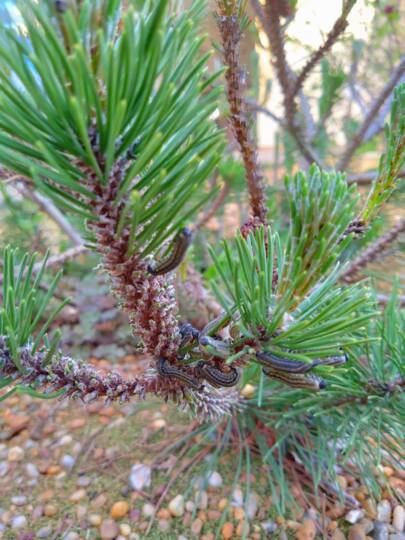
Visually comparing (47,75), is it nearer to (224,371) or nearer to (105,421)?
(224,371)

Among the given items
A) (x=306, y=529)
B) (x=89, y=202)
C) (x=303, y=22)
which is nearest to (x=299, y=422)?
(x=306, y=529)

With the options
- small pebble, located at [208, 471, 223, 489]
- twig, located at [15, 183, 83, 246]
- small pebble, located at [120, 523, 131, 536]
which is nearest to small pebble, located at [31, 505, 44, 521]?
small pebble, located at [120, 523, 131, 536]

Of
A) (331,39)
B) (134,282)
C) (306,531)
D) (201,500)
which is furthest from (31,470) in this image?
(331,39)

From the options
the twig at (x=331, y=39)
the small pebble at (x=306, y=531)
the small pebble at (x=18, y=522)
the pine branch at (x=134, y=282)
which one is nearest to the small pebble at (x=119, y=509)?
the small pebble at (x=18, y=522)

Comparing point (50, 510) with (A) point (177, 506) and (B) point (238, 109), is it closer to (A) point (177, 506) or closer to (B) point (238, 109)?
(A) point (177, 506)

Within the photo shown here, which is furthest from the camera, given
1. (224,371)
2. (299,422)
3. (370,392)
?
(299,422)

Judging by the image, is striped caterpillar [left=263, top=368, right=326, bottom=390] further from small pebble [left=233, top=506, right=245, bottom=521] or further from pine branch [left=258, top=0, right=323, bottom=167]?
pine branch [left=258, top=0, right=323, bottom=167]
